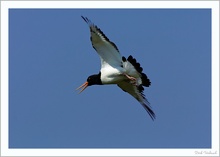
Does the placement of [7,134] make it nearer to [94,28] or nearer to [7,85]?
[7,85]

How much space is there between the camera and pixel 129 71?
12.2m

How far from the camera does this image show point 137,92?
13.3 m

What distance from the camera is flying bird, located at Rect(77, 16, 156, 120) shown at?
460 inches

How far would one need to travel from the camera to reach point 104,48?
469 inches

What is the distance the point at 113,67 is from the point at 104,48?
0.57 m

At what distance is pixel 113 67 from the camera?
12.2 metres

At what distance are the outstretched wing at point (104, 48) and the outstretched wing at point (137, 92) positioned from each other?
1.00m

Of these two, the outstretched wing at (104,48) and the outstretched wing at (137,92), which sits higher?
the outstretched wing at (104,48)

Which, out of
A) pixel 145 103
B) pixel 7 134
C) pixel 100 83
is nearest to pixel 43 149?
pixel 7 134

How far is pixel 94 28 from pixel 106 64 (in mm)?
1214

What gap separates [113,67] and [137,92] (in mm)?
1400

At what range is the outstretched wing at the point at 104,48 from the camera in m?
11.4

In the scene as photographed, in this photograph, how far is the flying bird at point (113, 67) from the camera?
11.7 m

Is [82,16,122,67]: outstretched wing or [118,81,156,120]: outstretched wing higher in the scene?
[82,16,122,67]: outstretched wing
